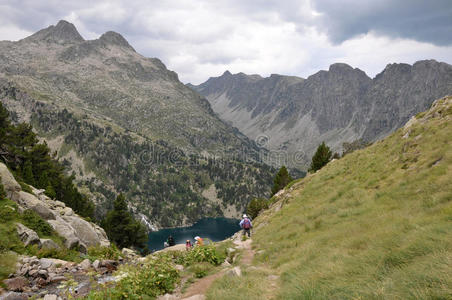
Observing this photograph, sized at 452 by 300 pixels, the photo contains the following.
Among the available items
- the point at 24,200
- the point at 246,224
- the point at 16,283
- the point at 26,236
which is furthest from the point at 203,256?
the point at 24,200

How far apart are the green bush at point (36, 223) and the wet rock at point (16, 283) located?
32.7ft

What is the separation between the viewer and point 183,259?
1627 cm

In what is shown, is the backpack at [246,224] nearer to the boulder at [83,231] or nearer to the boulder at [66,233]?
the boulder at [66,233]

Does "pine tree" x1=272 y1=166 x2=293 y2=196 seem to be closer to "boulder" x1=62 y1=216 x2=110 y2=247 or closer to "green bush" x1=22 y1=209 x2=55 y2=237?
"boulder" x1=62 y1=216 x2=110 y2=247

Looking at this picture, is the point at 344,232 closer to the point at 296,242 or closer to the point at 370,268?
the point at 296,242

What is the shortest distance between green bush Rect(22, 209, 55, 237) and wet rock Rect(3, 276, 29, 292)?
9.96 meters

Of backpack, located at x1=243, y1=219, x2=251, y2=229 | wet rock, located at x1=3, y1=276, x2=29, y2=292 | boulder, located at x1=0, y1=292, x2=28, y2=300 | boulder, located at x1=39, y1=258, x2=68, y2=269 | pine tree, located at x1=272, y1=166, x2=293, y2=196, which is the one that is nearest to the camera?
boulder, located at x1=0, y1=292, x2=28, y2=300

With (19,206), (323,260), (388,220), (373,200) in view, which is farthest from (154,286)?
(19,206)

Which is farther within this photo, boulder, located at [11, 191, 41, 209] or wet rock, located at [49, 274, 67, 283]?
boulder, located at [11, 191, 41, 209]

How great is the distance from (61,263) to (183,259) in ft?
26.5

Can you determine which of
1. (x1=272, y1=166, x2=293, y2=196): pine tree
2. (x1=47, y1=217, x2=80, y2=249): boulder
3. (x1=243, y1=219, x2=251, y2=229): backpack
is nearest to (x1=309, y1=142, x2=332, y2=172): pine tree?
(x1=272, y1=166, x2=293, y2=196): pine tree

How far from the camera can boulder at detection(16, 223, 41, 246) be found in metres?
18.6

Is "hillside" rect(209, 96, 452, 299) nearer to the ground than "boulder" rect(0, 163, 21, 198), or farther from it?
nearer to the ground

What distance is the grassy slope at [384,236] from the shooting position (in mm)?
6398
